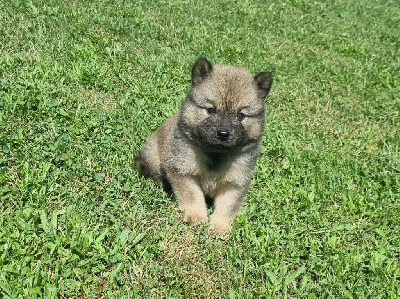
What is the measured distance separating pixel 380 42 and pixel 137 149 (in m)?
10.7

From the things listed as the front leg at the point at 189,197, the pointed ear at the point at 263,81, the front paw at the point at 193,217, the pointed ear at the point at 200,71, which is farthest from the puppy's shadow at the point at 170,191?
the pointed ear at the point at 263,81

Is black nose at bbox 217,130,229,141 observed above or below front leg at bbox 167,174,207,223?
above

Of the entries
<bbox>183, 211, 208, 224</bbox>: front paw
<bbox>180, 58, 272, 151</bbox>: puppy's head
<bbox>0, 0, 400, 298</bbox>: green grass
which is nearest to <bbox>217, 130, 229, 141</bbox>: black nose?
<bbox>180, 58, 272, 151</bbox>: puppy's head

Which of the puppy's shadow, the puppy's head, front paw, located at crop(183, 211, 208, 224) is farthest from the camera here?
→ the puppy's shadow

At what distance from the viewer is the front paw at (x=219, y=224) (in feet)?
15.0

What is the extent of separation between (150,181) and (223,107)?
1327 millimetres

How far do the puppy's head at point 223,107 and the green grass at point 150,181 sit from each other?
989mm

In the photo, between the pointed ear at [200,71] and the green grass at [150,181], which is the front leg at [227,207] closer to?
the green grass at [150,181]

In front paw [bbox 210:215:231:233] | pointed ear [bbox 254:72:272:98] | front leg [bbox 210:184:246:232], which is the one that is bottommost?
front paw [bbox 210:215:231:233]

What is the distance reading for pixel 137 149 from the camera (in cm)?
544

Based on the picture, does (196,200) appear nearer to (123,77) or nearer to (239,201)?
(239,201)

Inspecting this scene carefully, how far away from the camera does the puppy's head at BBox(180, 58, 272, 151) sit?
4184mm

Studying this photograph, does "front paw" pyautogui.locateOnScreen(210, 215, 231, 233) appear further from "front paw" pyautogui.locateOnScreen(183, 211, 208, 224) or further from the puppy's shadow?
the puppy's shadow

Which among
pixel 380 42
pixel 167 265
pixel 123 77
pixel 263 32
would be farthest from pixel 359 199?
pixel 380 42
